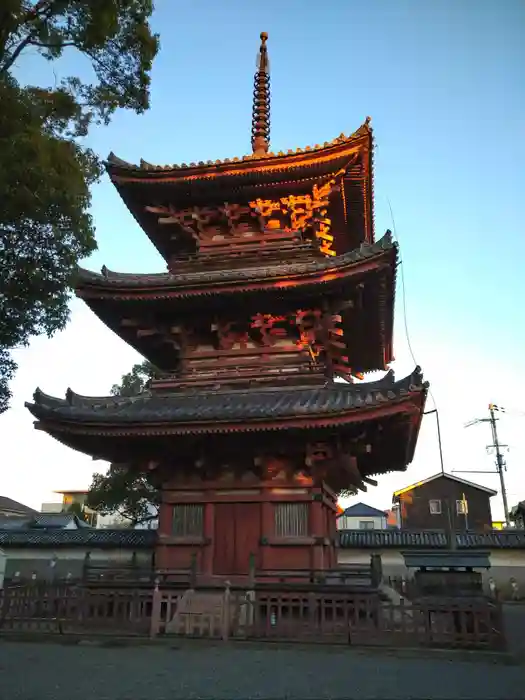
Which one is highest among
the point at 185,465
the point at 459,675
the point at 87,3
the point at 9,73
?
the point at 87,3

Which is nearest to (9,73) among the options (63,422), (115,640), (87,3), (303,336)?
(87,3)

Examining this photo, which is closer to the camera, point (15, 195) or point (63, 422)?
point (15, 195)

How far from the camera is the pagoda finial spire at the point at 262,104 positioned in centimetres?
1941

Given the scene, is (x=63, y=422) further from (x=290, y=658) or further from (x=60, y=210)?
(x=290, y=658)

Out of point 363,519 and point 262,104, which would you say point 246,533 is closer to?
point 262,104

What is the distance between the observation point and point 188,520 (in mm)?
13820

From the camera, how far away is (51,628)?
11.8 meters

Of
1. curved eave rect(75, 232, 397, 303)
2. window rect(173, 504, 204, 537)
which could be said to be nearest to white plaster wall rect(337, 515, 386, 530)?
window rect(173, 504, 204, 537)

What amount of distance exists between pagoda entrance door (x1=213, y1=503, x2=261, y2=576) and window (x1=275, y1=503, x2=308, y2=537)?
495mm

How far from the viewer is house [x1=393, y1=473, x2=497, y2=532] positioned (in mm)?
45938

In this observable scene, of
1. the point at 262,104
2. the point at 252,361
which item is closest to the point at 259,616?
the point at 252,361

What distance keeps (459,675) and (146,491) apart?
27.6 metres

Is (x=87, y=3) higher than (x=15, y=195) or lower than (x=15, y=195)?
higher

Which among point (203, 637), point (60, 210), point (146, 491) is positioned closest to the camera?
point (60, 210)
